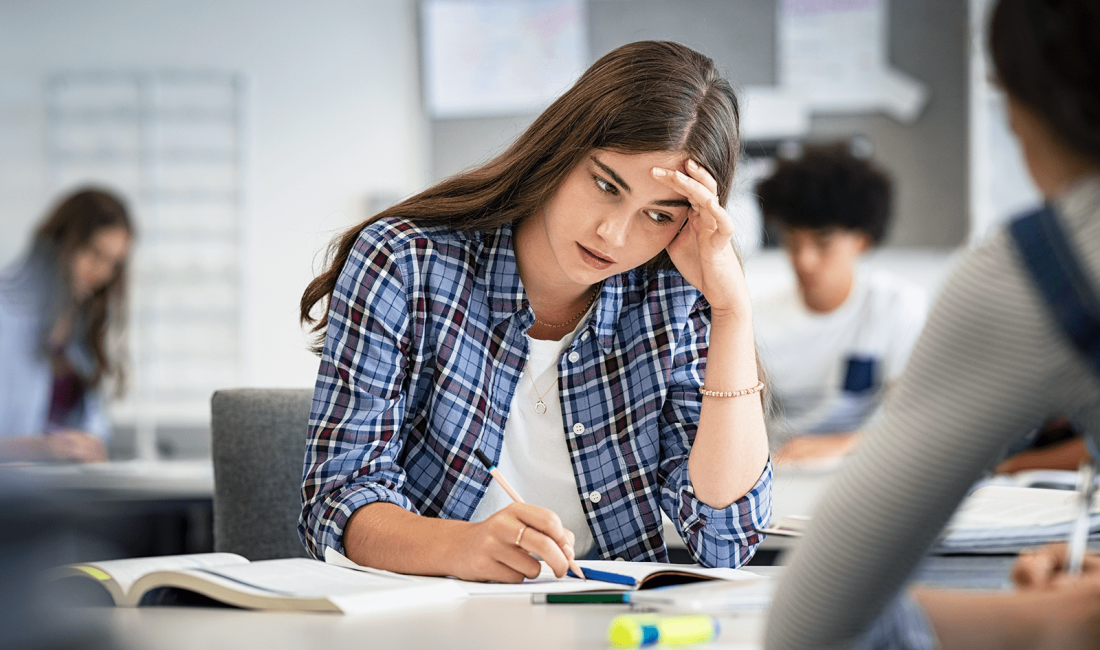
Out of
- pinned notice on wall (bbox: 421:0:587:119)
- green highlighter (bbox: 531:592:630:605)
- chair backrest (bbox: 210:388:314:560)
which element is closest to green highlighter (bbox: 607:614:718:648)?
green highlighter (bbox: 531:592:630:605)

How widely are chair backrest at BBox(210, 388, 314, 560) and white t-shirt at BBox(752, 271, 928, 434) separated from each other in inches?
66.9

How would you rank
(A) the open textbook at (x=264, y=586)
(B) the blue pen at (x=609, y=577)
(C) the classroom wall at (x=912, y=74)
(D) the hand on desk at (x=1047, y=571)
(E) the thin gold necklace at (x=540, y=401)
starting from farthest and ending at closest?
1. (C) the classroom wall at (x=912, y=74)
2. (E) the thin gold necklace at (x=540, y=401)
3. (B) the blue pen at (x=609, y=577)
4. (A) the open textbook at (x=264, y=586)
5. (D) the hand on desk at (x=1047, y=571)

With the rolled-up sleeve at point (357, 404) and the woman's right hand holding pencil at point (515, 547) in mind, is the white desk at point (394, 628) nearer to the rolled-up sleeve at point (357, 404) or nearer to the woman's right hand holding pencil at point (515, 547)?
the woman's right hand holding pencil at point (515, 547)

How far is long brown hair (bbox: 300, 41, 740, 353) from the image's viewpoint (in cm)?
113

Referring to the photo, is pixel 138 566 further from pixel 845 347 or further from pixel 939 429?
pixel 845 347

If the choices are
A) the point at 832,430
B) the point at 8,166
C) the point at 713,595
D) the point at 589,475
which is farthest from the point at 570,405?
the point at 8,166

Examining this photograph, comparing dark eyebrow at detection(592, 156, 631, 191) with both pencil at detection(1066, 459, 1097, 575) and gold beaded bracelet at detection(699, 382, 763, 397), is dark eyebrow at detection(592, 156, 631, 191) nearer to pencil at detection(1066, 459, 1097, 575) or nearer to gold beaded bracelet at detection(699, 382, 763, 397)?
gold beaded bracelet at detection(699, 382, 763, 397)

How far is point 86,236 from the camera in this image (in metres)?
2.73

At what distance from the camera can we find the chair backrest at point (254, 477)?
1.26 metres

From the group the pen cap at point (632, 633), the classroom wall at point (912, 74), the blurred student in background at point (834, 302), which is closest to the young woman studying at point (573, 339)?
the pen cap at point (632, 633)

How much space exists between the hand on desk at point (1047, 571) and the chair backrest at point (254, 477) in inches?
35.7

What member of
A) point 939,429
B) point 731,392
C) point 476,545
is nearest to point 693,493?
point 731,392

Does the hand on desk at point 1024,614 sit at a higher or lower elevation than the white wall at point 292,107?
lower

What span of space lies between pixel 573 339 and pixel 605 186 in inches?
8.4
